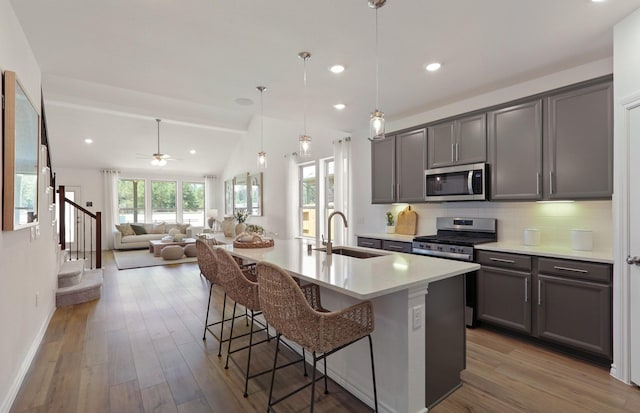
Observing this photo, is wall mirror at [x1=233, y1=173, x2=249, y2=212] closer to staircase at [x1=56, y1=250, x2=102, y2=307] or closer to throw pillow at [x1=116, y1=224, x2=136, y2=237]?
throw pillow at [x1=116, y1=224, x2=136, y2=237]

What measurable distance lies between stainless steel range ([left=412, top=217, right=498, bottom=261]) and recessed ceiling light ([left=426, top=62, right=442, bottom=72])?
5.83 feet

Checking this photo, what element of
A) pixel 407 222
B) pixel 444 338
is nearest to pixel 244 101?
pixel 407 222

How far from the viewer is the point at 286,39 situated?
2473 millimetres

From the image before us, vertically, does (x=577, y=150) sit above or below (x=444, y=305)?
above

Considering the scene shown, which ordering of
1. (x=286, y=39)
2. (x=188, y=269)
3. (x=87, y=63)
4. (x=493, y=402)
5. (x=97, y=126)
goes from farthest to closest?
(x=97, y=126), (x=188, y=269), (x=87, y=63), (x=286, y=39), (x=493, y=402)

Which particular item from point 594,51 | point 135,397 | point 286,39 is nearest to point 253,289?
point 135,397

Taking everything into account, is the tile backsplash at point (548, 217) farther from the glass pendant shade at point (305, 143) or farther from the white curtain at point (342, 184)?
the glass pendant shade at point (305, 143)

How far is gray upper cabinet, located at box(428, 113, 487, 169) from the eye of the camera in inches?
133

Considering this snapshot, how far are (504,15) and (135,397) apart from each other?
364 cm

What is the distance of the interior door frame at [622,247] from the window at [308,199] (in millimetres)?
4764

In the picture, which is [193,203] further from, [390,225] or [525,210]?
[525,210]

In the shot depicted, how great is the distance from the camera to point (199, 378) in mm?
2328

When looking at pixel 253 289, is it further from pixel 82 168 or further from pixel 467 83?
pixel 82 168

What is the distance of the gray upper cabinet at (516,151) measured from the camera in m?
2.96
